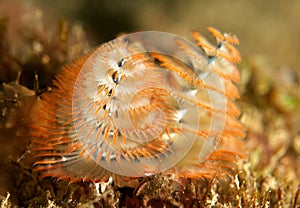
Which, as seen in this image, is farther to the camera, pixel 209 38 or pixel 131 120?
pixel 209 38

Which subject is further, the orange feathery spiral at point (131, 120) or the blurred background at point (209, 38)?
the blurred background at point (209, 38)

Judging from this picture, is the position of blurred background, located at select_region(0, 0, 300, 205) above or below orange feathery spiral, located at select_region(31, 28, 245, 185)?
above

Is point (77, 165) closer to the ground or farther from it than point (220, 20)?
closer to the ground

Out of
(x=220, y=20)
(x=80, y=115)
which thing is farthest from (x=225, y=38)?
(x=220, y=20)

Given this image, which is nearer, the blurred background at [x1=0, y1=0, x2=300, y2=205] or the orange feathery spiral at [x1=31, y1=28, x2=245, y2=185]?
the orange feathery spiral at [x1=31, y1=28, x2=245, y2=185]

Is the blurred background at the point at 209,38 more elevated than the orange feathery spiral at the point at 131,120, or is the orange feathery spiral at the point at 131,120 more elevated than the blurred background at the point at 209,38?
the blurred background at the point at 209,38

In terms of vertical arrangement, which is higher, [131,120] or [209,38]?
[209,38]

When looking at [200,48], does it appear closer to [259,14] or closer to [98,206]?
[98,206]

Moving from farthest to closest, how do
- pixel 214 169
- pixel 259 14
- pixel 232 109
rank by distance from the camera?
1. pixel 259 14
2. pixel 232 109
3. pixel 214 169
